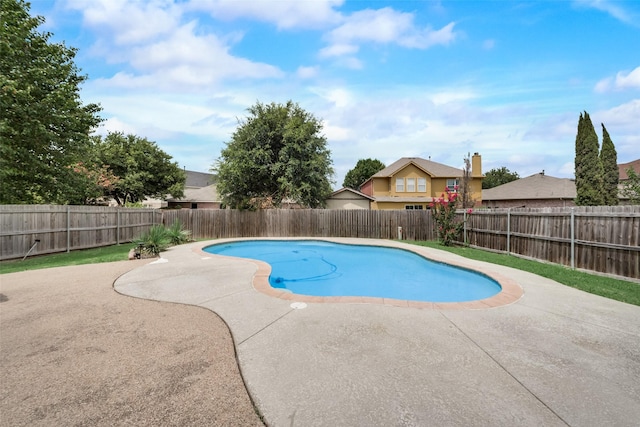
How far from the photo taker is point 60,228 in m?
10.1

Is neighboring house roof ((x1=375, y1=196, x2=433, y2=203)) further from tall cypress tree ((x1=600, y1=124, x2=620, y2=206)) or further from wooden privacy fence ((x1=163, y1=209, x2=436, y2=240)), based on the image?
tall cypress tree ((x1=600, y1=124, x2=620, y2=206))

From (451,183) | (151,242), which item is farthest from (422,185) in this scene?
(151,242)

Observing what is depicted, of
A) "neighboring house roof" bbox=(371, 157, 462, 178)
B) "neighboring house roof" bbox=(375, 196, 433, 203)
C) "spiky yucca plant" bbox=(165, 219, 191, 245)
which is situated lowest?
"spiky yucca plant" bbox=(165, 219, 191, 245)

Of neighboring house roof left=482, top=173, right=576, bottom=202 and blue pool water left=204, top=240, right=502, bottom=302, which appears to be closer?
blue pool water left=204, top=240, right=502, bottom=302

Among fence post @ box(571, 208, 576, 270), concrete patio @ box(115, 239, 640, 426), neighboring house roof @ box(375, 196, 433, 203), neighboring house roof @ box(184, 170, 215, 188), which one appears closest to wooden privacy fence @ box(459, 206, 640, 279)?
fence post @ box(571, 208, 576, 270)

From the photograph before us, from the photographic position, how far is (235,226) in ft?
53.1

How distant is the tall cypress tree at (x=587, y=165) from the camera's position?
15.7 m

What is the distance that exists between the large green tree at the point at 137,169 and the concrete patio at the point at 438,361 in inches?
1044

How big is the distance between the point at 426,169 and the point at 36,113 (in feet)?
80.5

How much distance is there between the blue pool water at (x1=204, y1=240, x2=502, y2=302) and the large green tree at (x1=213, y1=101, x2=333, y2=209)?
6.32 metres

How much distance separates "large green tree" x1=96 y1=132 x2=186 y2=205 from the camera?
25250mm

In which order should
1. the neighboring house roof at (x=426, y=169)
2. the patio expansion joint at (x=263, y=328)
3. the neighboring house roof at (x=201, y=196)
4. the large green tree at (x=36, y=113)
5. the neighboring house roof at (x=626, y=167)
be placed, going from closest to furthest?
the patio expansion joint at (x=263, y=328) < the large green tree at (x=36, y=113) < the neighboring house roof at (x=426, y=169) < the neighboring house roof at (x=626, y=167) < the neighboring house roof at (x=201, y=196)

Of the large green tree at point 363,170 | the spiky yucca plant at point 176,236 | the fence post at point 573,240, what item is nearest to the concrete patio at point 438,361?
the fence post at point 573,240

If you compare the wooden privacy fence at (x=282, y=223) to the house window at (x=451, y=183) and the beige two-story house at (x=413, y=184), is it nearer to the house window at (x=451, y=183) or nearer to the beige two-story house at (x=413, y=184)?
the beige two-story house at (x=413, y=184)
